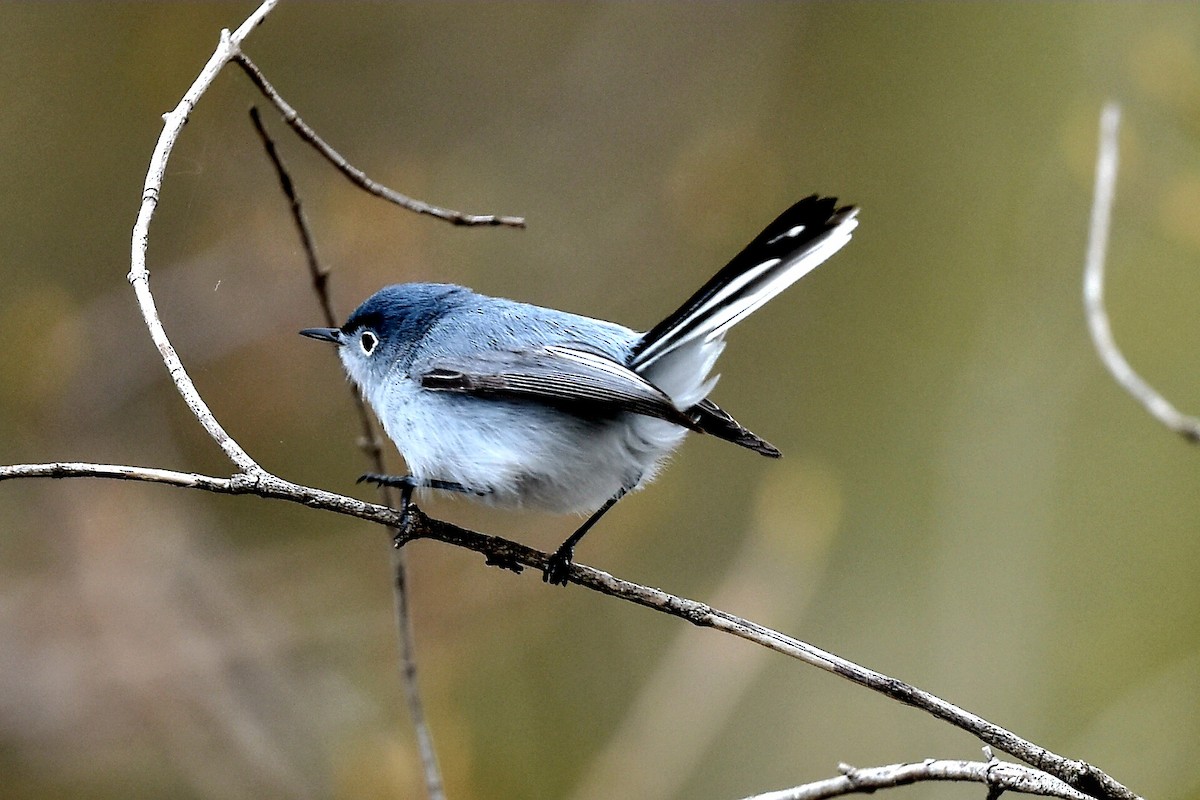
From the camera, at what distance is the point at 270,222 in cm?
345

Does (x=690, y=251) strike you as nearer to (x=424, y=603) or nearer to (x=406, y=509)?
(x=424, y=603)

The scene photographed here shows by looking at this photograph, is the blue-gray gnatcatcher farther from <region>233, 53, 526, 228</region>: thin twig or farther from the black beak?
<region>233, 53, 526, 228</region>: thin twig

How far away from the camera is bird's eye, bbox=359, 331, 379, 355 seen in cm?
250

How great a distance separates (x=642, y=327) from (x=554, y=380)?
2263mm

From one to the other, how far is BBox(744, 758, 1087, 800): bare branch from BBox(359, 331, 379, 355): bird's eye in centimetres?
140

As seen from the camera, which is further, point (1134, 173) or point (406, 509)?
point (1134, 173)

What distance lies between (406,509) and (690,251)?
8.43 feet

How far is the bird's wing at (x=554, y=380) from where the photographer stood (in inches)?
77.2

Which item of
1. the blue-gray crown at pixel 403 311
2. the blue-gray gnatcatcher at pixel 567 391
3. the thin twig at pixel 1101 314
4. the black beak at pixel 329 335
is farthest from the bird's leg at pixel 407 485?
the thin twig at pixel 1101 314

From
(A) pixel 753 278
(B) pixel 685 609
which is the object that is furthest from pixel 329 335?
(B) pixel 685 609

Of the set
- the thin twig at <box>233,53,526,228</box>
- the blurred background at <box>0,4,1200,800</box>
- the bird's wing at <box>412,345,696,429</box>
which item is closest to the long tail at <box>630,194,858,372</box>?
the bird's wing at <box>412,345,696,429</box>

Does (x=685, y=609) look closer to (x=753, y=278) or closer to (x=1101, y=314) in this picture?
(x=753, y=278)

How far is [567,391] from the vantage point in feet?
6.78

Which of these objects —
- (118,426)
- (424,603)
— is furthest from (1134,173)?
(118,426)
